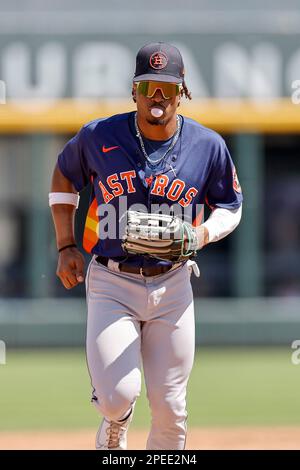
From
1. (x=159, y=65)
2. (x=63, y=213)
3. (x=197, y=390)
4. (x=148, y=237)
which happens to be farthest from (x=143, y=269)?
(x=197, y=390)

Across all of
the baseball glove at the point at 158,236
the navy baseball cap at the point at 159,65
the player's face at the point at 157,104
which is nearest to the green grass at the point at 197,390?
the baseball glove at the point at 158,236

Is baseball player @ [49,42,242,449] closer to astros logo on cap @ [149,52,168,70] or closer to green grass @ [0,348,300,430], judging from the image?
astros logo on cap @ [149,52,168,70]

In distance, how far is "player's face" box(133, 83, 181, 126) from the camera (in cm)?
465

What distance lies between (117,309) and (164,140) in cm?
77

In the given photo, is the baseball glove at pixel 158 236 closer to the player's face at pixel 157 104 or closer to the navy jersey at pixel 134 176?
the navy jersey at pixel 134 176

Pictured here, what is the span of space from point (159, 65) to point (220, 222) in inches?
29.1

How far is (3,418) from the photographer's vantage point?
840 centimetres

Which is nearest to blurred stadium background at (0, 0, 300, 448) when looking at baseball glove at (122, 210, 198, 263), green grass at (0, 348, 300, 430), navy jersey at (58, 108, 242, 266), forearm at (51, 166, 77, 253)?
green grass at (0, 348, 300, 430)

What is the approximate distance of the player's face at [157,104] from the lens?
4.65 m

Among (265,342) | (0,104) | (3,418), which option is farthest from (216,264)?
(3,418)

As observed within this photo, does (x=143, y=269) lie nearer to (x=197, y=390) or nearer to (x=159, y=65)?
(x=159, y=65)

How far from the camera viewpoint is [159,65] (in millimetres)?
4664

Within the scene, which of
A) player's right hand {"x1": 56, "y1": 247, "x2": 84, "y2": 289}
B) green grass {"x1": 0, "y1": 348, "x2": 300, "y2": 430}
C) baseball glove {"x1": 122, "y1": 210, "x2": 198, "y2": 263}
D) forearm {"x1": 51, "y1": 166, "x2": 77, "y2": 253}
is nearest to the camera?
baseball glove {"x1": 122, "y1": 210, "x2": 198, "y2": 263}

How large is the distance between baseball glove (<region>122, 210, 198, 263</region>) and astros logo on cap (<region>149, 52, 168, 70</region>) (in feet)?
2.06
